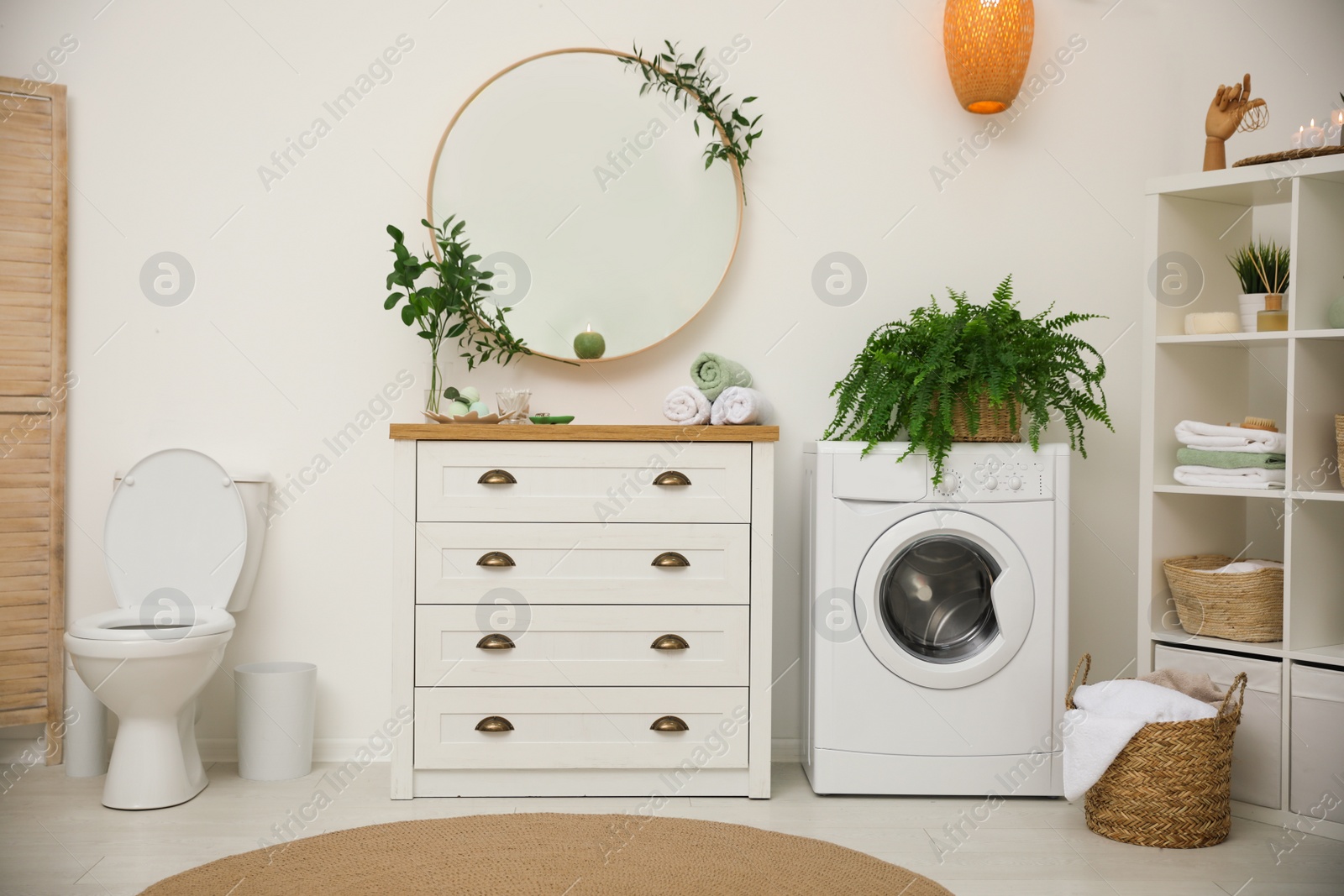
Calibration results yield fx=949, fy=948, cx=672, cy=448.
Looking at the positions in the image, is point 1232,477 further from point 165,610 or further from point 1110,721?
point 165,610

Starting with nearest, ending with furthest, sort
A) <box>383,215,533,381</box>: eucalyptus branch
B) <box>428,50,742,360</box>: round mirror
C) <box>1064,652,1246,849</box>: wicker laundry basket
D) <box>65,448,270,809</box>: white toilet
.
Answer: <box>1064,652,1246,849</box>: wicker laundry basket < <box>65,448,270,809</box>: white toilet < <box>383,215,533,381</box>: eucalyptus branch < <box>428,50,742,360</box>: round mirror

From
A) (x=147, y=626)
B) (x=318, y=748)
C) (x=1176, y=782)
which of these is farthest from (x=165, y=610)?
(x=1176, y=782)

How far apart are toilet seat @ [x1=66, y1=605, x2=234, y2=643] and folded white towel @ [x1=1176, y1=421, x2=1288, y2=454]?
250cm

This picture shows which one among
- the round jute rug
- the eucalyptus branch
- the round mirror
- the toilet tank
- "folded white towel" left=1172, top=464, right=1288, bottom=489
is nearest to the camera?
the round jute rug

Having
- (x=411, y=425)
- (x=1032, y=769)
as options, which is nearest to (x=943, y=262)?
(x=1032, y=769)

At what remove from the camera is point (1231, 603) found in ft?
7.82

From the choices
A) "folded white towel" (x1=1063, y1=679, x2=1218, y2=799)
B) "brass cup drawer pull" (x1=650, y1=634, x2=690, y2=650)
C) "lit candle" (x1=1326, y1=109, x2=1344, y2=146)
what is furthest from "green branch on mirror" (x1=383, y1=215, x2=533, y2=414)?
"lit candle" (x1=1326, y1=109, x2=1344, y2=146)

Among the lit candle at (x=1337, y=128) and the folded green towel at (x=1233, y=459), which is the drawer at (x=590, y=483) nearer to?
the folded green towel at (x=1233, y=459)

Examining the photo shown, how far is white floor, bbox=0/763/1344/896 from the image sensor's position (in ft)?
6.37

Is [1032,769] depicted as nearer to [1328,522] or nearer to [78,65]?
[1328,522]

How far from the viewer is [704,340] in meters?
2.83

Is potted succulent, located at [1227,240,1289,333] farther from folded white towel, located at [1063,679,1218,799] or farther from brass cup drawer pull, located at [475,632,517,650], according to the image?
brass cup drawer pull, located at [475,632,517,650]

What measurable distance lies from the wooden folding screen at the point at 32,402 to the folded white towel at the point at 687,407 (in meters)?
1.72

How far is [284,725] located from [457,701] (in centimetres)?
58
